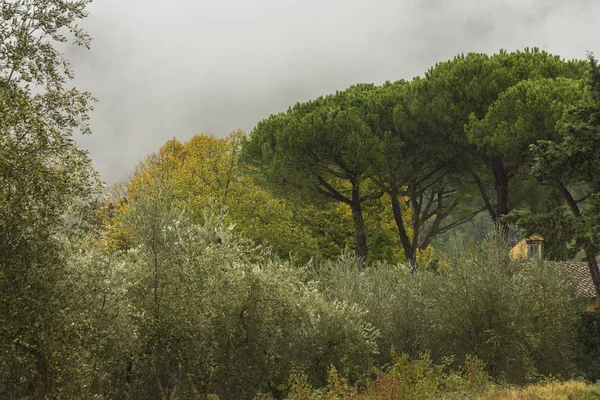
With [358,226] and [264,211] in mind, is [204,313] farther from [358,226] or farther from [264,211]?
[264,211]

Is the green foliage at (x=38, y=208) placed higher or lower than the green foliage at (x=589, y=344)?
higher

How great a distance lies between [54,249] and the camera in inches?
344

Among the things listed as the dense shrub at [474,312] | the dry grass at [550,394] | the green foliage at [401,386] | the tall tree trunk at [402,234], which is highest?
the tall tree trunk at [402,234]

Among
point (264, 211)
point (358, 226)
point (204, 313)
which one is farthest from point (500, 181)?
point (204, 313)

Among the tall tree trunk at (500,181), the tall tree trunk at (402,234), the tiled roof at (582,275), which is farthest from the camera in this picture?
the tiled roof at (582,275)

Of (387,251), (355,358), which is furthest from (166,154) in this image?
(355,358)

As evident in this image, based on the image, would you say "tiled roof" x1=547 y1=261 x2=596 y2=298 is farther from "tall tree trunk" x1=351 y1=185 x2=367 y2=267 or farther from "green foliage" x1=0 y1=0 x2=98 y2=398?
"green foliage" x1=0 y1=0 x2=98 y2=398

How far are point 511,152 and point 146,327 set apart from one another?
17.9 meters

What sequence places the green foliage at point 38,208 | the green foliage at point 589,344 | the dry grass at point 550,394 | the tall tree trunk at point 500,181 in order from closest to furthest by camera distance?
the green foliage at point 38,208 → the dry grass at point 550,394 → the green foliage at point 589,344 → the tall tree trunk at point 500,181

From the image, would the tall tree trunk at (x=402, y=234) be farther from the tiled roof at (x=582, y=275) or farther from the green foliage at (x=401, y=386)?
the green foliage at (x=401, y=386)

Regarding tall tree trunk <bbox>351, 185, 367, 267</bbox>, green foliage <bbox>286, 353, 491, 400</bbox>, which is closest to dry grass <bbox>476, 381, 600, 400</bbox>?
green foliage <bbox>286, 353, 491, 400</bbox>

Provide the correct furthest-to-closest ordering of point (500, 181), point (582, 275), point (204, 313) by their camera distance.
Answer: point (582, 275)
point (500, 181)
point (204, 313)

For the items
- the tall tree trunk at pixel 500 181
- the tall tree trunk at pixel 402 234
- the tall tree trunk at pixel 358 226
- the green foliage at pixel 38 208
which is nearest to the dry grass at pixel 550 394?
the green foliage at pixel 38 208

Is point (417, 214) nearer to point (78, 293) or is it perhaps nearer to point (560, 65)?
point (560, 65)
